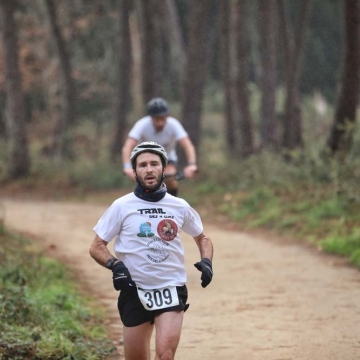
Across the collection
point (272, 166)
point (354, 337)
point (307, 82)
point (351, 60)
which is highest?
point (307, 82)

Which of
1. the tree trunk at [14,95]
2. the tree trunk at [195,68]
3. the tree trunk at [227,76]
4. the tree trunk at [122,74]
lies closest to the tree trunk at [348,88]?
the tree trunk at [195,68]

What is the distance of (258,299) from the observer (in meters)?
11.0

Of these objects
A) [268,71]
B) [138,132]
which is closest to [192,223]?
[138,132]

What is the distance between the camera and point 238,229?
18.0m

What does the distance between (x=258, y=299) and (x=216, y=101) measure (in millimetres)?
42627

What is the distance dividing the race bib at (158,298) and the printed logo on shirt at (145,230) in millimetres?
371

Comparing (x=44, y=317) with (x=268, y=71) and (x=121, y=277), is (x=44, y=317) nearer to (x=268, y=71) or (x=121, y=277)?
(x=121, y=277)

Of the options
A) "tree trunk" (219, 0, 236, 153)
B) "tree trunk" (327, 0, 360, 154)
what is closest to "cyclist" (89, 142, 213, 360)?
"tree trunk" (327, 0, 360, 154)

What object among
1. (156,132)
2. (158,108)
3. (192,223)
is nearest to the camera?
(192,223)

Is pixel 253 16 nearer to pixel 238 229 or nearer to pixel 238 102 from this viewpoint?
pixel 238 102

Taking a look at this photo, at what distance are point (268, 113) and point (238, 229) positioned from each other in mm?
9177

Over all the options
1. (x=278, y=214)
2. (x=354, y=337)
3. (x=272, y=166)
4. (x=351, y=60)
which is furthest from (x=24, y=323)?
(x=272, y=166)

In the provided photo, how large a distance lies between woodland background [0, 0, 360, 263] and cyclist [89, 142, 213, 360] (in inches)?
287

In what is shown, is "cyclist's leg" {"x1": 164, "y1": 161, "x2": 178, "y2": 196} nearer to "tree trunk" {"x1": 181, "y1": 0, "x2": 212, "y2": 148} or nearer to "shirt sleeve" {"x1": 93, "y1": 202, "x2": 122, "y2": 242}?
"shirt sleeve" {"x1": 93, "y1": 202, "x2": 122, "y2": 242}
